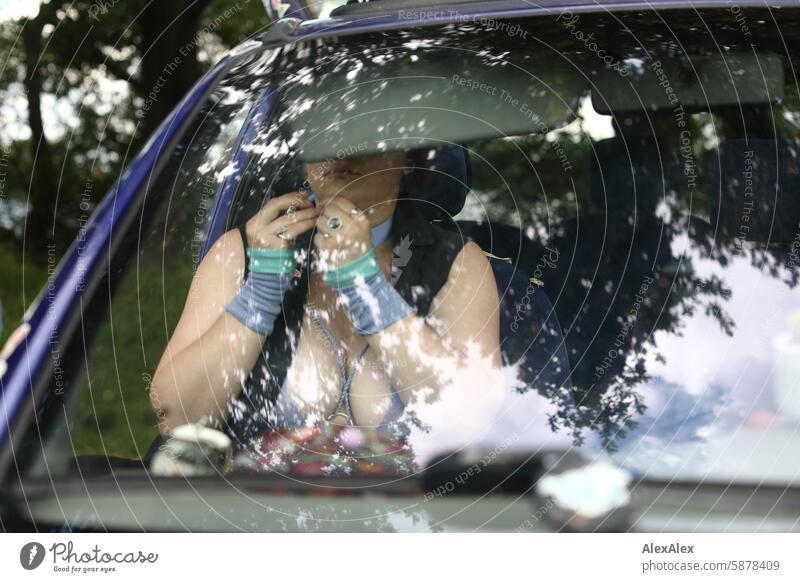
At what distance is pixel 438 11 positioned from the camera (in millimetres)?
1587

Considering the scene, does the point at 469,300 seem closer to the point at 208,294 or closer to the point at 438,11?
the point at 208,294

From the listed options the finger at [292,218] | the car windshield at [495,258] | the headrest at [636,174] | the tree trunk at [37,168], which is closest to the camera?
the car windshield at [495,258]

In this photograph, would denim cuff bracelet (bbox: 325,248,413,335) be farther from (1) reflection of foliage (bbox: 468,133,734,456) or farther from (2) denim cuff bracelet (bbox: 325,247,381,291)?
(1) reflection of foliage (bbox: 468,133,734,456)

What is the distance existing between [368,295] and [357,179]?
0.23 m

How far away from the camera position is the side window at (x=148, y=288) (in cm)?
131

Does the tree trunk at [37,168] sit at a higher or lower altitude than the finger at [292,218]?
lower

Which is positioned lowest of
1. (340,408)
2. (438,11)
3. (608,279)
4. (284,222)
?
(340,408)

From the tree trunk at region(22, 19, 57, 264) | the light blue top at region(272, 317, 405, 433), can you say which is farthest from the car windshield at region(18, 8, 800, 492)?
the tree trunk at region(22, 19, 57, 264)

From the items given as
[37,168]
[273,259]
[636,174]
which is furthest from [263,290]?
[37,168]

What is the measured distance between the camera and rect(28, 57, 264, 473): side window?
1.31 m

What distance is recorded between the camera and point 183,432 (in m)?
1.33
